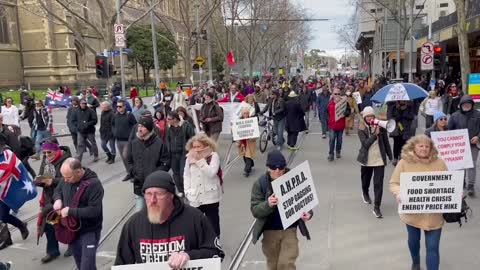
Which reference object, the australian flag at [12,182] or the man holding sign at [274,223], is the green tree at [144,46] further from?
the man holding sign at [274,223]

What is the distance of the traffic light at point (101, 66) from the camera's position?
17609 mm

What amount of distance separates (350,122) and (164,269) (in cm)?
1431

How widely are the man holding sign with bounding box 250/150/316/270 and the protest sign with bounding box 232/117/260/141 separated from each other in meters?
5.99

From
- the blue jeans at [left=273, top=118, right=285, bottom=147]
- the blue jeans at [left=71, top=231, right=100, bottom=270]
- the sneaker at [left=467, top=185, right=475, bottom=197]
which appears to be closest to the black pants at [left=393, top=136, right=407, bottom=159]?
the sneaker at [left=467, top=185, right=475, bottom=197]

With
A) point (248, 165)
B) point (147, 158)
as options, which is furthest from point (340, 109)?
point (147, 158)

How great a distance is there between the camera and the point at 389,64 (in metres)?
57.0

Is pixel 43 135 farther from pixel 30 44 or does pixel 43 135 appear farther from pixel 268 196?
pixel 30 44

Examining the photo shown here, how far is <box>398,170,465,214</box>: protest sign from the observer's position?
4808mm

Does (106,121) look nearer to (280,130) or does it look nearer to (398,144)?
(280,130)

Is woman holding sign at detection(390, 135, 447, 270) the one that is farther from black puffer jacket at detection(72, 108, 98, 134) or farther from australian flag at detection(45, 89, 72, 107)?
australian flag at detection(45, 89, 72, 107)

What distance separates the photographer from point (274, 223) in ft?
14.8

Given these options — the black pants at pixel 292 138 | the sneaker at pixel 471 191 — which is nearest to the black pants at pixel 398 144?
the sneaker at pixel 471 191

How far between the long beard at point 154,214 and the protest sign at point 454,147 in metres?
5.50

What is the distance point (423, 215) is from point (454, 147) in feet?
9.67
